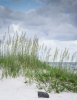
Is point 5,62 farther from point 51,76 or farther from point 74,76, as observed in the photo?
point 74,76

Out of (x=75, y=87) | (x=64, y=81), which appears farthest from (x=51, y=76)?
(x=75, y=87)

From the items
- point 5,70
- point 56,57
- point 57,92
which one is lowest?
point 57,92

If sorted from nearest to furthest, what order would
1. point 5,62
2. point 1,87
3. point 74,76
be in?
point 1,87
point 74,76
point 5,62

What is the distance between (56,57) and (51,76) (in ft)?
3.62

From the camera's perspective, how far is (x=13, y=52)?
7.66m

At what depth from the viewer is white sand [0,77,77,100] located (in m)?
5.18

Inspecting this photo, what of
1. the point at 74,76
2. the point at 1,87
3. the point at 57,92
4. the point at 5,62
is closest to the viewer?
the point at 57,92

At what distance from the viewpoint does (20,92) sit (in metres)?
5.66

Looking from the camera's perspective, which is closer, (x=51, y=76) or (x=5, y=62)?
(x=51, y=76)

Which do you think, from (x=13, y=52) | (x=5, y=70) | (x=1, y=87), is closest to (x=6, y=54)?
(x=13, y=52)

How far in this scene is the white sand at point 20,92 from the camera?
204 inches

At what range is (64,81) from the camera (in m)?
6.50

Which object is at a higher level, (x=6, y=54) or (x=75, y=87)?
(x=6, y=54)

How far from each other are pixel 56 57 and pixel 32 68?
38.7 inches
